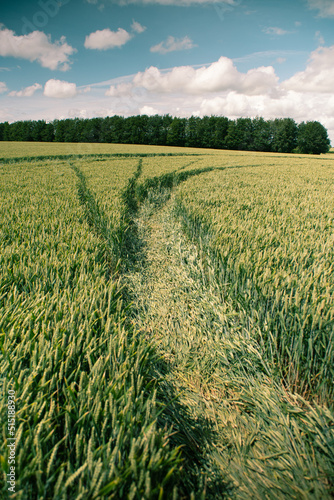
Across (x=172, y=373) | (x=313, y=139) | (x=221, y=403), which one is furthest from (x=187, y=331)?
(x=313, y=139)

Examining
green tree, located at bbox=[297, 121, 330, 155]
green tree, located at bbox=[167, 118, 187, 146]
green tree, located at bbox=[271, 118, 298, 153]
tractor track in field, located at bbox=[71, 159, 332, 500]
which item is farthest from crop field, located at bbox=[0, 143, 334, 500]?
green tree, located at bbox=[297, 121, 330, 155]

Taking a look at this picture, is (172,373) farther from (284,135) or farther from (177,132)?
(284,135)

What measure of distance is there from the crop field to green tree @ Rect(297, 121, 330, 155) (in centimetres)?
7428

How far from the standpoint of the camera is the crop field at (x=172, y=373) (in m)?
0.85

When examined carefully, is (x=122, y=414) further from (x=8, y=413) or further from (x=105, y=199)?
(x=105, y=199)

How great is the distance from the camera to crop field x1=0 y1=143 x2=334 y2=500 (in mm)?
847

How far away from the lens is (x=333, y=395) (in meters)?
1.50

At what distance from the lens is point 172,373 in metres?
1.92

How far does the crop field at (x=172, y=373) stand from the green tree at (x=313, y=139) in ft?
244

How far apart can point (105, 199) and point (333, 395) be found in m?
4.81

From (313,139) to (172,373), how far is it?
77.6 metres

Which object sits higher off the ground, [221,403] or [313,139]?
[313,139]

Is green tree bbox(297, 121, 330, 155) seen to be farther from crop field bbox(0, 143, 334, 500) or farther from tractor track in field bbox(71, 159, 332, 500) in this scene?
tractor track in field bbox(71, 159, 332, 500)

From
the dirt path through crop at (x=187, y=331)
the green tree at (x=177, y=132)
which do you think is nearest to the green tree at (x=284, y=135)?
the green tree at (x=177, y=132)
